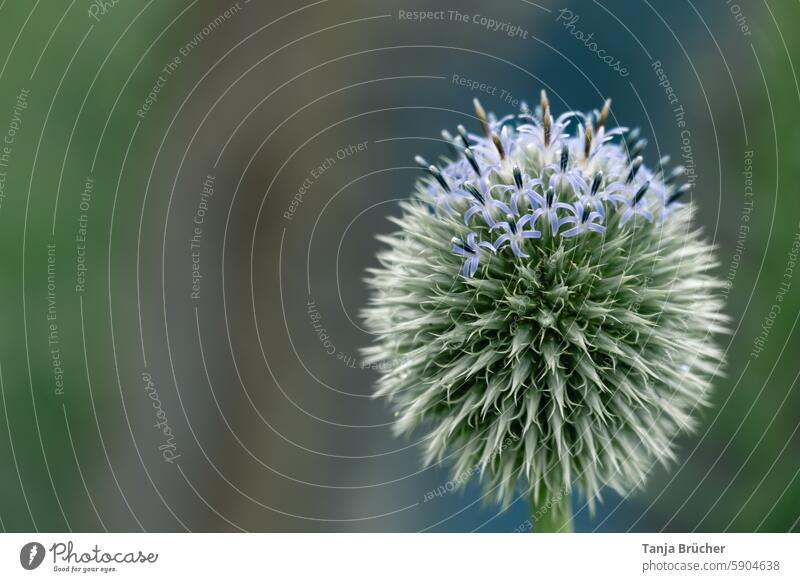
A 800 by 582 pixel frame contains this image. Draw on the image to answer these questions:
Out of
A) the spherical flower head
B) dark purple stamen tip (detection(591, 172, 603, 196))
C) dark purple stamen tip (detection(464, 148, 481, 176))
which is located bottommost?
the spherical flower head

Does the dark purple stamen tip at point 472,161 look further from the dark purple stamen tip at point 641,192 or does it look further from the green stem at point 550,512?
the green stem at point 550,512

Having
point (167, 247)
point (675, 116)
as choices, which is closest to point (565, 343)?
point (675, 116)

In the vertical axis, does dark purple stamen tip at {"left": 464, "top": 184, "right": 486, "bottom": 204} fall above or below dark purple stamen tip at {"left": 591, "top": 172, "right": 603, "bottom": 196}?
above

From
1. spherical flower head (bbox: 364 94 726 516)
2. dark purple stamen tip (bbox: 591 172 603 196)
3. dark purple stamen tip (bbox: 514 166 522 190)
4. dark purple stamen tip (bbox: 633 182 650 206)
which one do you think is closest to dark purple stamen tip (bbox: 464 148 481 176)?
spherical flower head (bbox: 364 94 726 516)

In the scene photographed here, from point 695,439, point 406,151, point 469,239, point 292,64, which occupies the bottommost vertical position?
point 695,439
